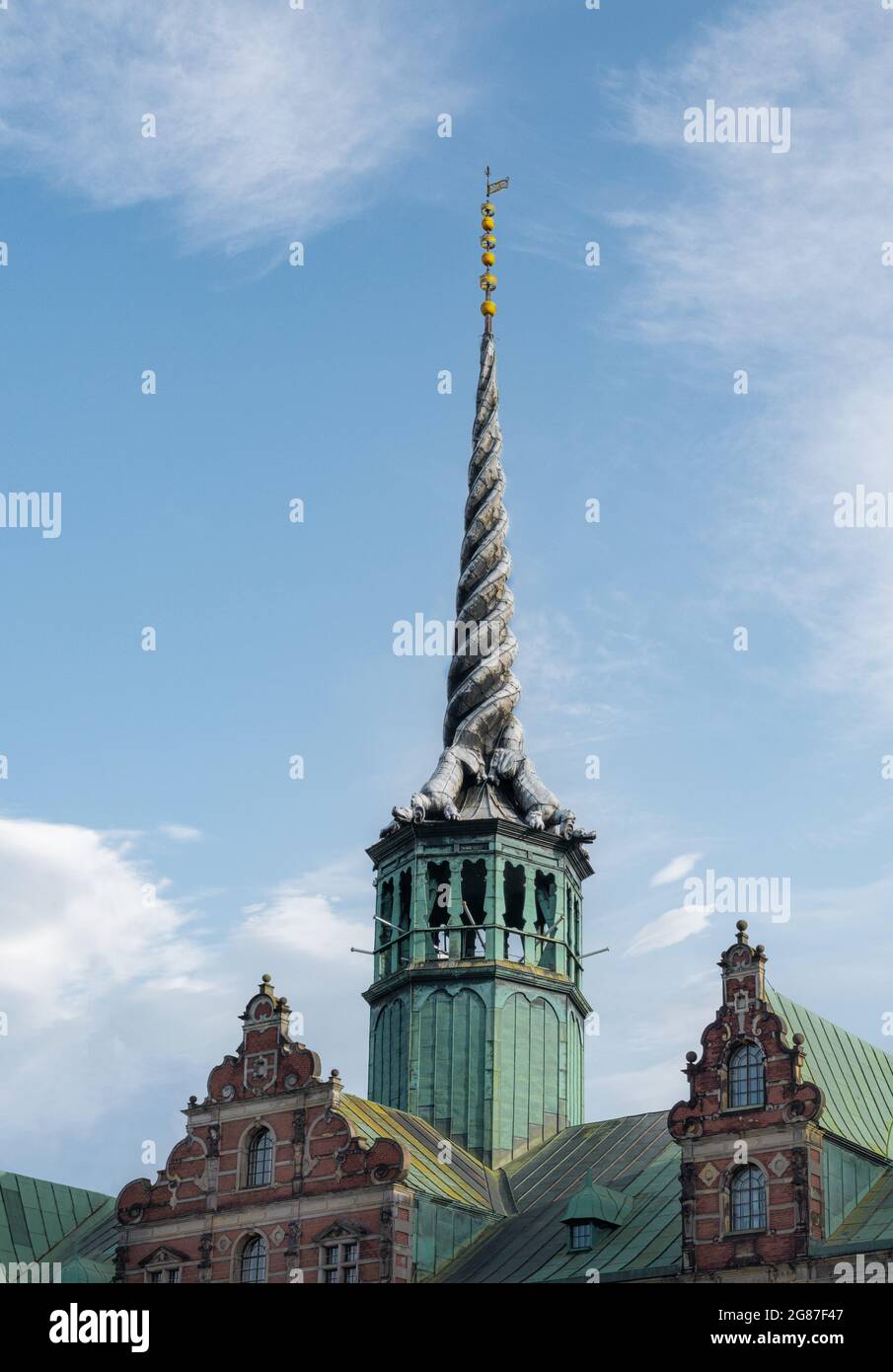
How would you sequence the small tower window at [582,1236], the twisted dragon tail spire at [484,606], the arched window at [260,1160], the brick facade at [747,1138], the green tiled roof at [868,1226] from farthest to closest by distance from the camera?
the twisted dragon tail spire at [484,606], the arched window at [260,1160], the small tower window at [582,1236], the brick facade at [747,1138], the green tiled roof at [868,1226]

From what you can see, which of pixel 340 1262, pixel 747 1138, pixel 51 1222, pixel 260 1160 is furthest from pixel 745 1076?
pixel 51 1222

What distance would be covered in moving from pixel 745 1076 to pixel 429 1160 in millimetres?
14008

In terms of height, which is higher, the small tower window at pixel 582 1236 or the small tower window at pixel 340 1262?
the small tower window at pixel 582 1236

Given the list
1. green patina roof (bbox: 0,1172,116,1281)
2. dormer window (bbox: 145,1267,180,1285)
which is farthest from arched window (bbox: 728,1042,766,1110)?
green patina roof (bbox: 0,1172,116,1281)

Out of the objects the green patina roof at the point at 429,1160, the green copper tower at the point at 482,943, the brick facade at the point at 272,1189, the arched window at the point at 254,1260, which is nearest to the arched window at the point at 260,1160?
the brick facade at the point at 272,1189

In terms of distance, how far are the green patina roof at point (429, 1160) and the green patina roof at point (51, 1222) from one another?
11340 millimetres

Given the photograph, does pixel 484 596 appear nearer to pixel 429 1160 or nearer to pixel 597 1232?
pixel 429 1160

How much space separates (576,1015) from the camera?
83188 mm

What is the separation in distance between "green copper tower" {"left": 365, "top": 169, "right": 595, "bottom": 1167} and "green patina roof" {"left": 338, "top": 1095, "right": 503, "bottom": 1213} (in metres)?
1.18

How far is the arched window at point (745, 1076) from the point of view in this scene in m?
64.5

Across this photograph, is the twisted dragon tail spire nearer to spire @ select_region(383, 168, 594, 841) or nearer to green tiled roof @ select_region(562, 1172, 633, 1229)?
spire @ select_region(383, 168, 594, 841)

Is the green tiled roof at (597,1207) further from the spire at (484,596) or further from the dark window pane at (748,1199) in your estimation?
the spire at (484,596)
